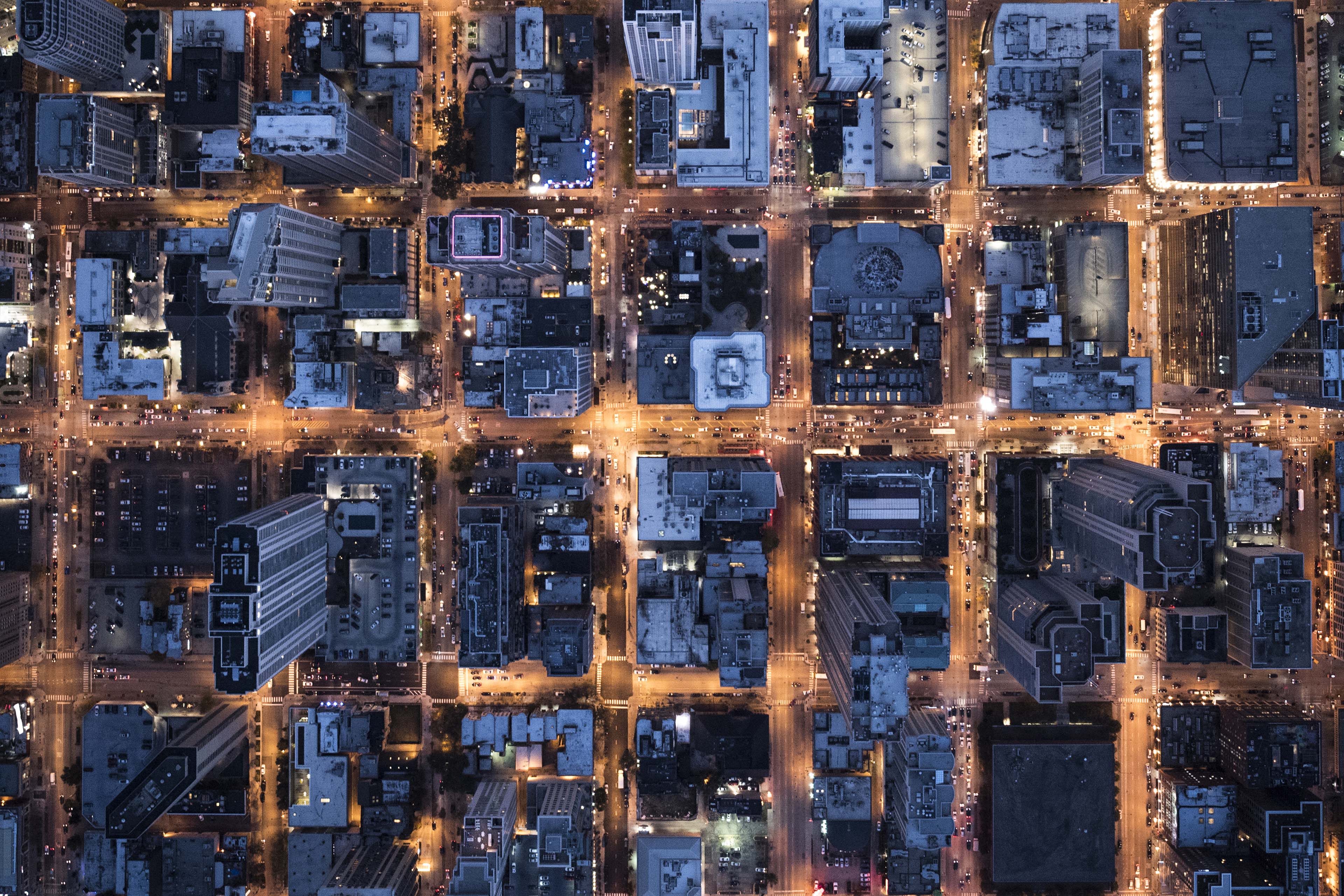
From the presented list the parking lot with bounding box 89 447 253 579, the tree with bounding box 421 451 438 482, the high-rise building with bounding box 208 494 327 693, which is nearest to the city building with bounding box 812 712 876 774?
the tree with bounding box 421 451 438 482

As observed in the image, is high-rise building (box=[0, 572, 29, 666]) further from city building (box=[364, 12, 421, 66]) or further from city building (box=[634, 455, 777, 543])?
city building (box=[364, 12, 421, 66])

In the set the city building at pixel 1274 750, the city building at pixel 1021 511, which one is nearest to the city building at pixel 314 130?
the city building at pixel 1021 511

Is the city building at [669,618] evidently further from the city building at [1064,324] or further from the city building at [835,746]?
the city building at [1064,324]

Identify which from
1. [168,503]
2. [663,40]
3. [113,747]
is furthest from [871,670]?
[113,747]

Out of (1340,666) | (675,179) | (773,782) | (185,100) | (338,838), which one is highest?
(185,100)

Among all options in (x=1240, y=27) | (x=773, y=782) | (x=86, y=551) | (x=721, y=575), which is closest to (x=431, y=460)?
(x=721, y=575)

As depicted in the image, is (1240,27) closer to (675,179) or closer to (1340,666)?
(675,179)
